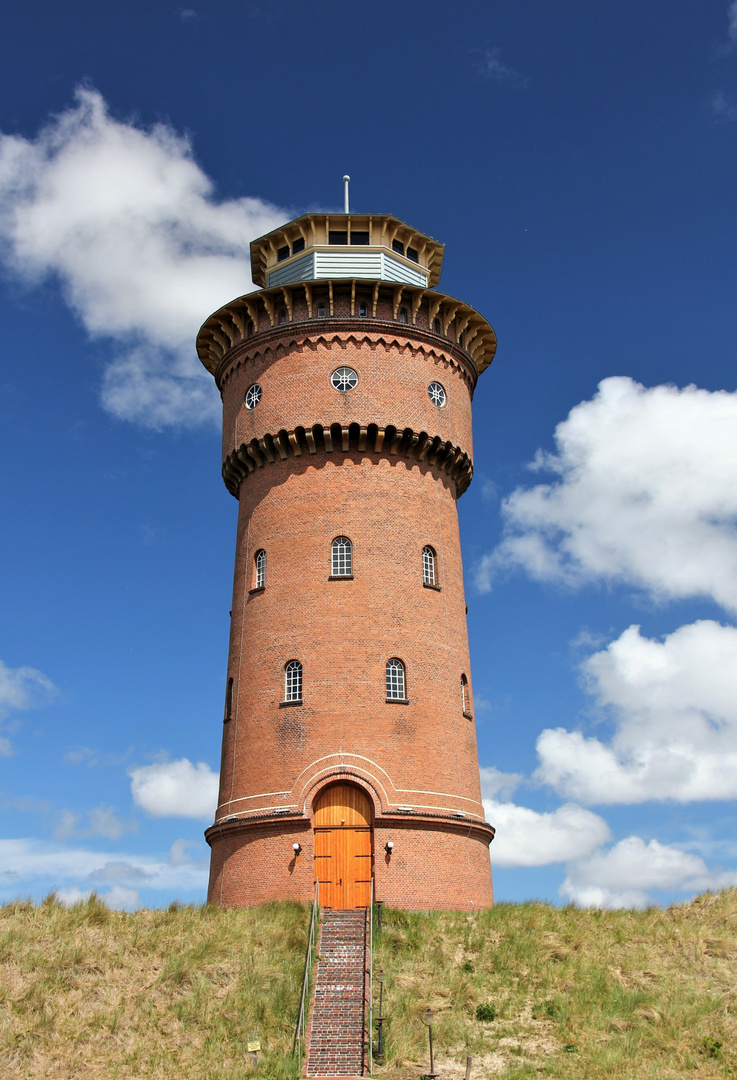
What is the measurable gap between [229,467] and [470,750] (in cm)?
1184

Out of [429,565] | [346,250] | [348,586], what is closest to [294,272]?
[346,250]

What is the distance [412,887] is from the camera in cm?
2739

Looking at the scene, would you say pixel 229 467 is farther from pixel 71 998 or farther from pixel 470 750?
pixel 71 998

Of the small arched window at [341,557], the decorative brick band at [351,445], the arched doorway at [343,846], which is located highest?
the decorative brick band at [351,445]

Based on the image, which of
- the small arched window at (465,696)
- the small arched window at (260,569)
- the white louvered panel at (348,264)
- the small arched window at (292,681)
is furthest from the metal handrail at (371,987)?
the white louvered panel at (348,264)

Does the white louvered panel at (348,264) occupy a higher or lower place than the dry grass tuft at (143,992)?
higher

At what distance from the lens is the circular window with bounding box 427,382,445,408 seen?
32844 millimetres

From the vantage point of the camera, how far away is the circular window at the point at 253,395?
33.0 m

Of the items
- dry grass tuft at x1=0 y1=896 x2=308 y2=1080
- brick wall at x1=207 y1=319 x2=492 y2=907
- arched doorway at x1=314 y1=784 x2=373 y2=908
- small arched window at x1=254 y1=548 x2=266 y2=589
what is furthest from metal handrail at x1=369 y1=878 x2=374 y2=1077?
small arched window at x1=254 y1=548 x2=266 y2=589

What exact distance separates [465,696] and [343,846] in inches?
245

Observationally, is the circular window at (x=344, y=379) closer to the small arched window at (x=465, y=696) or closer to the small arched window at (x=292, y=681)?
the small arched window at (x=292, y=681)

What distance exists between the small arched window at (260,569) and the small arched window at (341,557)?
2.31m

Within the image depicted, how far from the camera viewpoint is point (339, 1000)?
22.4 metres

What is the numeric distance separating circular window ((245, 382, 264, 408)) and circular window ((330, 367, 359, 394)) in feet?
8.33
